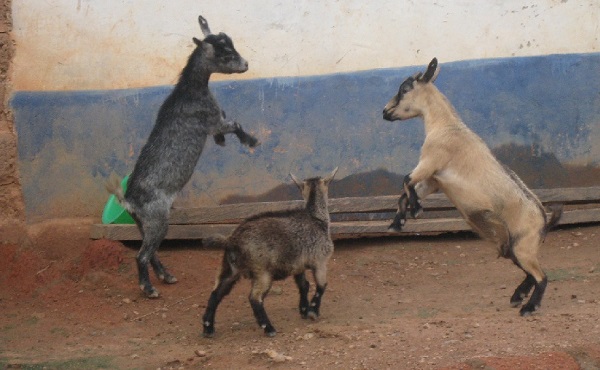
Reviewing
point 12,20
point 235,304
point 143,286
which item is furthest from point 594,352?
point 12,20

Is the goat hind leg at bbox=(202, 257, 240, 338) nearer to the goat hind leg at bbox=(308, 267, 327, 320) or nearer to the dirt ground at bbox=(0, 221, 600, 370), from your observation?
the dirt ground at bbox=(0, 221, 600, 370)

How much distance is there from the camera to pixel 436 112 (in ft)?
26.4

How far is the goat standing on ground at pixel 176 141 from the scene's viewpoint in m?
8.36

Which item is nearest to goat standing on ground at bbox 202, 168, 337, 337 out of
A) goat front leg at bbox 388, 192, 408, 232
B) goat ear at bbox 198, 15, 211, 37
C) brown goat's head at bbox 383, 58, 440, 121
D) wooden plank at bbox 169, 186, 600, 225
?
goat front leg at bbox 388, 192, 408, 232

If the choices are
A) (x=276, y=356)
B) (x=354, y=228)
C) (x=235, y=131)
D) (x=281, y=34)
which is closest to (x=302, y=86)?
(x=281, y=34)

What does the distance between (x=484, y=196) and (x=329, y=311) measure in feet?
5.04

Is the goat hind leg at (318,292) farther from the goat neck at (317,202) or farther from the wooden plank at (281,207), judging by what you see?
the wooden plank at (281,207)

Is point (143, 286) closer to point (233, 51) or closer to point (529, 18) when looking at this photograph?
point (233, 51)

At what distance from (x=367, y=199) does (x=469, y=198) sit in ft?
5.79

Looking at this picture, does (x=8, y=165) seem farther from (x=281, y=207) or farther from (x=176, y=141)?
(x=281, y=207)

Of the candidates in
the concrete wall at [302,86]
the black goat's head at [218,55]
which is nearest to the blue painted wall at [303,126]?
the concrete wall at [302,86]

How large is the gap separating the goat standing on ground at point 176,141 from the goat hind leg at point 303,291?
59.6 inches

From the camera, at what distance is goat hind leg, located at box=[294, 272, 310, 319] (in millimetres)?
7480

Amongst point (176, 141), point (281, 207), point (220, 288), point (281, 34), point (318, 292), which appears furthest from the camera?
point (281, 34)
